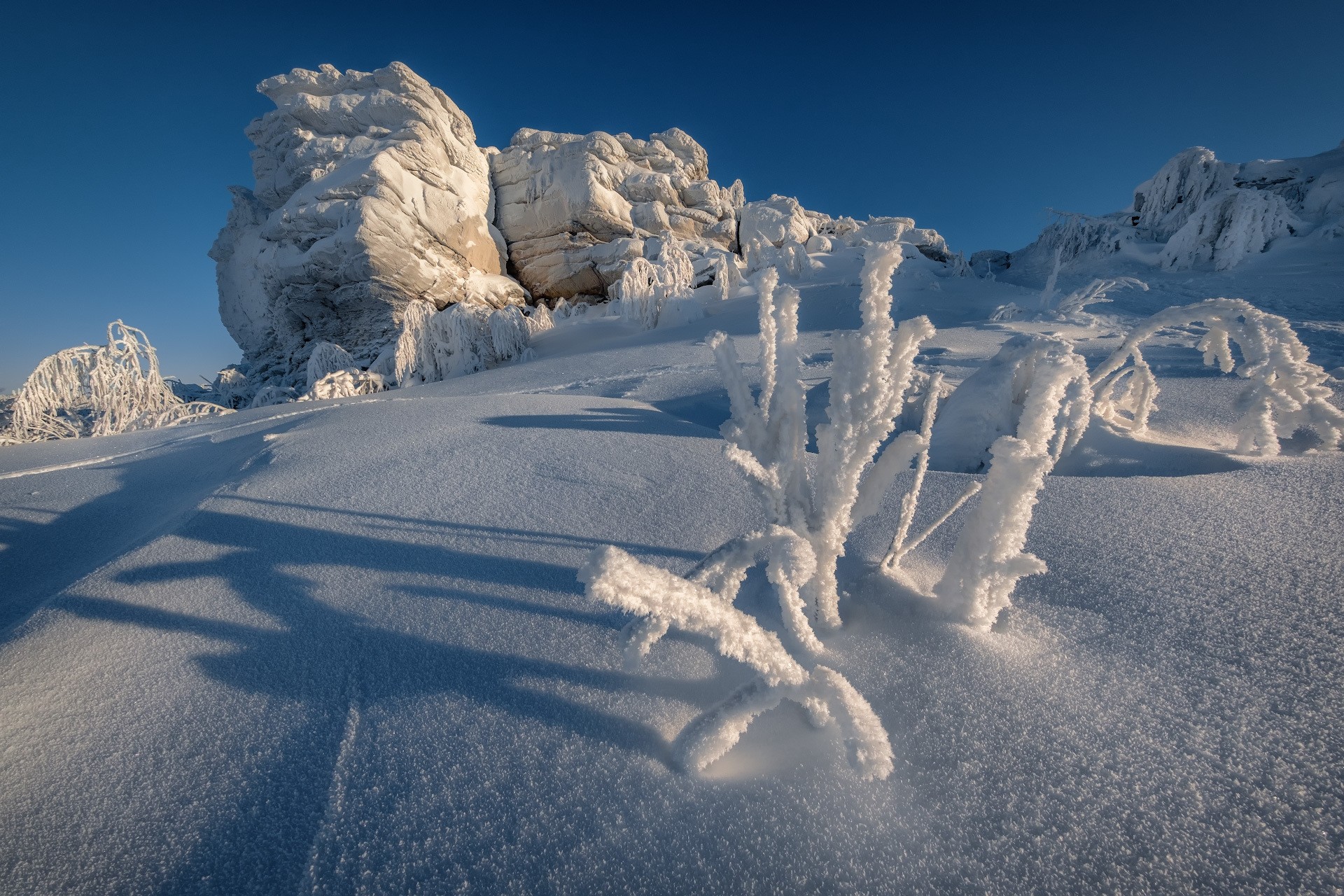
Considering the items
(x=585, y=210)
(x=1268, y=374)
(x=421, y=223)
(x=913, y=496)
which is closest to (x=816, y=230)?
(x=585, y=210)

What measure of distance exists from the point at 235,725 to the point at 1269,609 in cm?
166

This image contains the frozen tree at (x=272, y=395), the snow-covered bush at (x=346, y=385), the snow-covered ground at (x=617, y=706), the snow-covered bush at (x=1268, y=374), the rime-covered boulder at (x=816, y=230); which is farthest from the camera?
the rime-covered boulder at (x=816, y=230)

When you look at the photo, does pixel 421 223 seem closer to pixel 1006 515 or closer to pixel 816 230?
pixel 816 230

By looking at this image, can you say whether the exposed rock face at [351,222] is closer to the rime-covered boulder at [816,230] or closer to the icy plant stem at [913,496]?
the rime-covered boulder at [816,230]

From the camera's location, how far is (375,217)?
36.4 ft

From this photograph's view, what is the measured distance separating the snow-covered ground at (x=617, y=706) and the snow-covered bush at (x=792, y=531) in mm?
60

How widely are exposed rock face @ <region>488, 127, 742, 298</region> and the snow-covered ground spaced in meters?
13.9

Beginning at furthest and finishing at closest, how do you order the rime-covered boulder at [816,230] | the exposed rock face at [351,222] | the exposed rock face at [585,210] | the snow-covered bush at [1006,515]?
the exposed rock face at [585,210] < the rime-covered boulder at [816,230] < the exposed rock face at [351,222] < the snow-covered bush at [1006,515]

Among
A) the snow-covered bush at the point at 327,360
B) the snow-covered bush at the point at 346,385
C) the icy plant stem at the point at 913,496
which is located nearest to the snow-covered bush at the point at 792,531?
the icy plant stem at the point at 913,496

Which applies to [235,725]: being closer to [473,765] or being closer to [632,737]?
[473,765]

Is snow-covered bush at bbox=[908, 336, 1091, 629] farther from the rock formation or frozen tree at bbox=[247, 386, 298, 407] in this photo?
frozen tree at bbox=[247, 386, 298, 407]

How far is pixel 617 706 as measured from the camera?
2.46 feet

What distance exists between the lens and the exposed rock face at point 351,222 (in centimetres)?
1138

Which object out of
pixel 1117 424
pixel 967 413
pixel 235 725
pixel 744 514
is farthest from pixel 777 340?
pixel 1117 424
